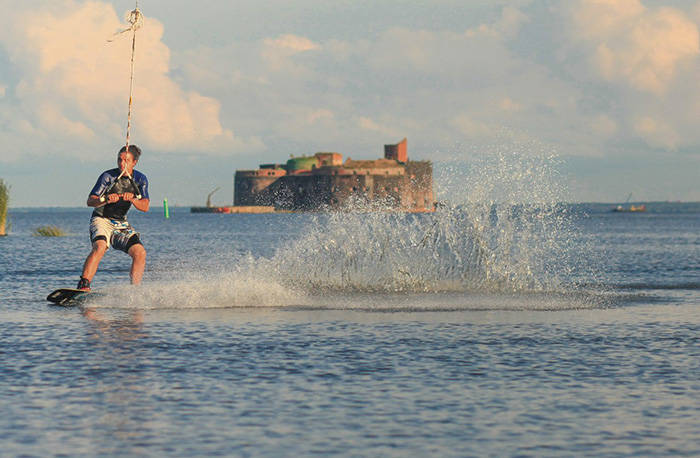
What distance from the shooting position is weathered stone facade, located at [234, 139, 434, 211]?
5655 inches

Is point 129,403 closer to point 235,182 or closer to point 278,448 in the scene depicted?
point 278,448

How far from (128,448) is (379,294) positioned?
1213 cm

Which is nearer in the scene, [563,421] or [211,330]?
[563,421]

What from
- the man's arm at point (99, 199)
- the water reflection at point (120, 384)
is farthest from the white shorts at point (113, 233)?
the water reflection at point (120, 384)

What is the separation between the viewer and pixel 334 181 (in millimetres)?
149750

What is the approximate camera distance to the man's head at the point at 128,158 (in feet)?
46.1

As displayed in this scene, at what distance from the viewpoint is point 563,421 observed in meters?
6.95

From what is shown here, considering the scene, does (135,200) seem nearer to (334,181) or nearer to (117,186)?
(117,186)

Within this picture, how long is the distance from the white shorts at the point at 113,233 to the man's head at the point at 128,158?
869mm

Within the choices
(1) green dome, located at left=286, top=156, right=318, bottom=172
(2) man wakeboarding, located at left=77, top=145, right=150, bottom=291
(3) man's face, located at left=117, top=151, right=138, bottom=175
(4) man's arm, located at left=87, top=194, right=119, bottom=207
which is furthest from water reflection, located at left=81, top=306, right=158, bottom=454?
(1) green dome, located at left=286, top=156, right=318, bottom=172

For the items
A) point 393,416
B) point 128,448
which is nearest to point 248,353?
point 393,416

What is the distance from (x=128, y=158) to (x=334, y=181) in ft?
446

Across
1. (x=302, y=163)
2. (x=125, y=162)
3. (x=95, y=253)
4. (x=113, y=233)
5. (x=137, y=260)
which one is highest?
(x=302, y=163)

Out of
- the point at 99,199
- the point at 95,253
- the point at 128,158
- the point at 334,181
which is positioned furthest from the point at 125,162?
the point at 334,181
